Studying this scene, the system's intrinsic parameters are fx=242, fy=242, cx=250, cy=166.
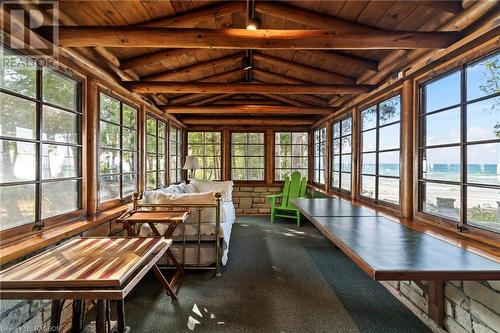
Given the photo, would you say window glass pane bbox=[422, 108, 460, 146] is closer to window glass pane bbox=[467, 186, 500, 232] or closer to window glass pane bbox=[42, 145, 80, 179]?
window glass pane bbox=[467, 186, 500, 232]

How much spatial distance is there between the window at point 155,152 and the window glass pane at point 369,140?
338 cm

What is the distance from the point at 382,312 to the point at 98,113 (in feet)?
11.0

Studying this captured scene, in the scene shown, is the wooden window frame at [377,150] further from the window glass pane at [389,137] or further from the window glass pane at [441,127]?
the window glass pane at [441,127]

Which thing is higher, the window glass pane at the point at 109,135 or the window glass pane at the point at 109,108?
the window glass pane at the point at 109,108

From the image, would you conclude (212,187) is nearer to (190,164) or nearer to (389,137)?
(190,164)

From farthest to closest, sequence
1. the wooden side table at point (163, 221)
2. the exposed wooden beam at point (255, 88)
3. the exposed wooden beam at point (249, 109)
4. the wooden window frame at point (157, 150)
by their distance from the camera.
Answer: the exposed wooden beam at point (249, 109), the wooden window frame at point (157, 150), the exposed wooden beam at point (255, 88), the wooden side table at point (163, 221)

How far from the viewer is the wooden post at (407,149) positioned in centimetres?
241

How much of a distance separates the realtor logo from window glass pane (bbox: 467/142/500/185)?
10.5 feet

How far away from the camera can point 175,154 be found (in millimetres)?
5566

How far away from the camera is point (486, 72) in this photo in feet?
5.56

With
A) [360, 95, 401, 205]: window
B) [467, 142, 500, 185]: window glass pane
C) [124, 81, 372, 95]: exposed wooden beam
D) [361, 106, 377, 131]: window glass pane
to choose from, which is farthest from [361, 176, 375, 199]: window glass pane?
[467, 142, 500, 185]: window glass pane

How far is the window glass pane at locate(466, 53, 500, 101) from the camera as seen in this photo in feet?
5.33

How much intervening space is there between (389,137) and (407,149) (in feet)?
1.74

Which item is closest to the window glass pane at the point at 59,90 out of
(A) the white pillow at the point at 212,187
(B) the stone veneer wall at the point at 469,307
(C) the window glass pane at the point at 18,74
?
(C) the window glass pane at the point at 18,74
